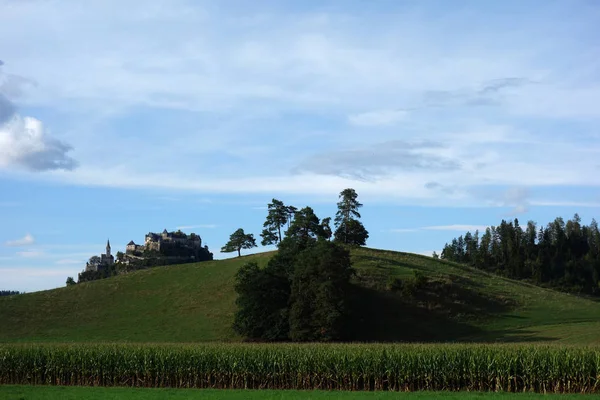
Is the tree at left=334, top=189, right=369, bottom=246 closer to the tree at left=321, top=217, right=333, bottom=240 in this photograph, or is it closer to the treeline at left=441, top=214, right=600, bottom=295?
the tree at left=321, top=217, right=333, bottom=240

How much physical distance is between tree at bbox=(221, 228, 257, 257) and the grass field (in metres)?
103

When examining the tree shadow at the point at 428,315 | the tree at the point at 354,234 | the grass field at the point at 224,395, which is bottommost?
the grass field at the point at 224,395

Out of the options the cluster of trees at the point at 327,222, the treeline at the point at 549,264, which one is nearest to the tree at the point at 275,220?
the cluster of trees at the point at 327,222

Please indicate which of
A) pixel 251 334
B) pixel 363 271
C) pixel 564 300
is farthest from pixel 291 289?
pixel 564 300

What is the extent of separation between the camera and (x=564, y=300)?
102 m

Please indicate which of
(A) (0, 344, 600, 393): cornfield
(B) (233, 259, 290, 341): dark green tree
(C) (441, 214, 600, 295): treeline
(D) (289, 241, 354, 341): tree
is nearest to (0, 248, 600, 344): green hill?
(B) (233, 259, 290, 341): dark green tree

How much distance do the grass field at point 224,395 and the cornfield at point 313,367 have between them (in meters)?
3.20

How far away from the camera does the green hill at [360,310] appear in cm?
8350

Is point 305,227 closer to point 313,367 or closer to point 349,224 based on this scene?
point 349,224

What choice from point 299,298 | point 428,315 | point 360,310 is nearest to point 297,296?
point 299,298

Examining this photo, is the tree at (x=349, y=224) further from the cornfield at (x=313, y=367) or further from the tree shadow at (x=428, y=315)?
the cornfield at (x=313, y=367)

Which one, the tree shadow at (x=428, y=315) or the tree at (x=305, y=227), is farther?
the tree at (x=305, y=227)

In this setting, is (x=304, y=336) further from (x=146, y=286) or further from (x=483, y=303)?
(x=146, y=286)

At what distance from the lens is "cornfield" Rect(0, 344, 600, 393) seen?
3894 cm
